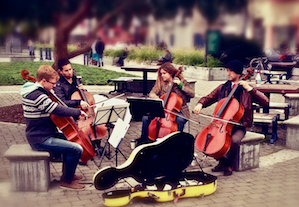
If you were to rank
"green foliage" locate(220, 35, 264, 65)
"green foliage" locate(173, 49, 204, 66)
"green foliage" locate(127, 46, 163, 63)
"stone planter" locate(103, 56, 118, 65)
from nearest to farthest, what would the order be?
"green foliage" locate(173, 49, 204, 66)
"green foliage" locate(220, 35, 264, 65)
"green foliage" locate(127, 46, 163, 63)
"stone planter" locate(103, 56, 118, 65)

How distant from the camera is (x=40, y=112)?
12.4 feet

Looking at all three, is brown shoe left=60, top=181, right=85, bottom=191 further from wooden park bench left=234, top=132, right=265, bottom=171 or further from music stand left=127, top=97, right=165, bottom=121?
wooden park bench left=234, top=132, right=265, bottom=171

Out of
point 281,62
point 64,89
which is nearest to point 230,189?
point 64,89

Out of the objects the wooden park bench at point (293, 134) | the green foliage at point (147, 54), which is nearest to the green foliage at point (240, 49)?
the green foliage at point (147, 54)

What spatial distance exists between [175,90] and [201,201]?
1884 mm

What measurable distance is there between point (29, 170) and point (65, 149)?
0.43m

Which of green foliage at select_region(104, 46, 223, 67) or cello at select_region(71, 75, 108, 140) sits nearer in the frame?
cello at select_region(71, 75, 108, 140)

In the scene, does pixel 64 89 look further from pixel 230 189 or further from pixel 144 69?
pixel 144 69

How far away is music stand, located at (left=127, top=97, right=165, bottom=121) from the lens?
4312 millimetres

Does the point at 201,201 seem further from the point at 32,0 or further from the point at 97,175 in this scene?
the point at 32,0

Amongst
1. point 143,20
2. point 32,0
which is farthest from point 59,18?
point 143,20

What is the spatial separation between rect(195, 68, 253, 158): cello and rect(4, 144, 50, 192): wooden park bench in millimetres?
1728

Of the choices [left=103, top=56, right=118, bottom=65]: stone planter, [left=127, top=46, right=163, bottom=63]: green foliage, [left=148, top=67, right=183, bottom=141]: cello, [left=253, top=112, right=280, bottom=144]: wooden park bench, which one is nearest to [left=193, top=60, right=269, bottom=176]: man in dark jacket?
[left=148, top=67, right=183, bottom=141]: cello

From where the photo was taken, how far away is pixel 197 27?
240cm
